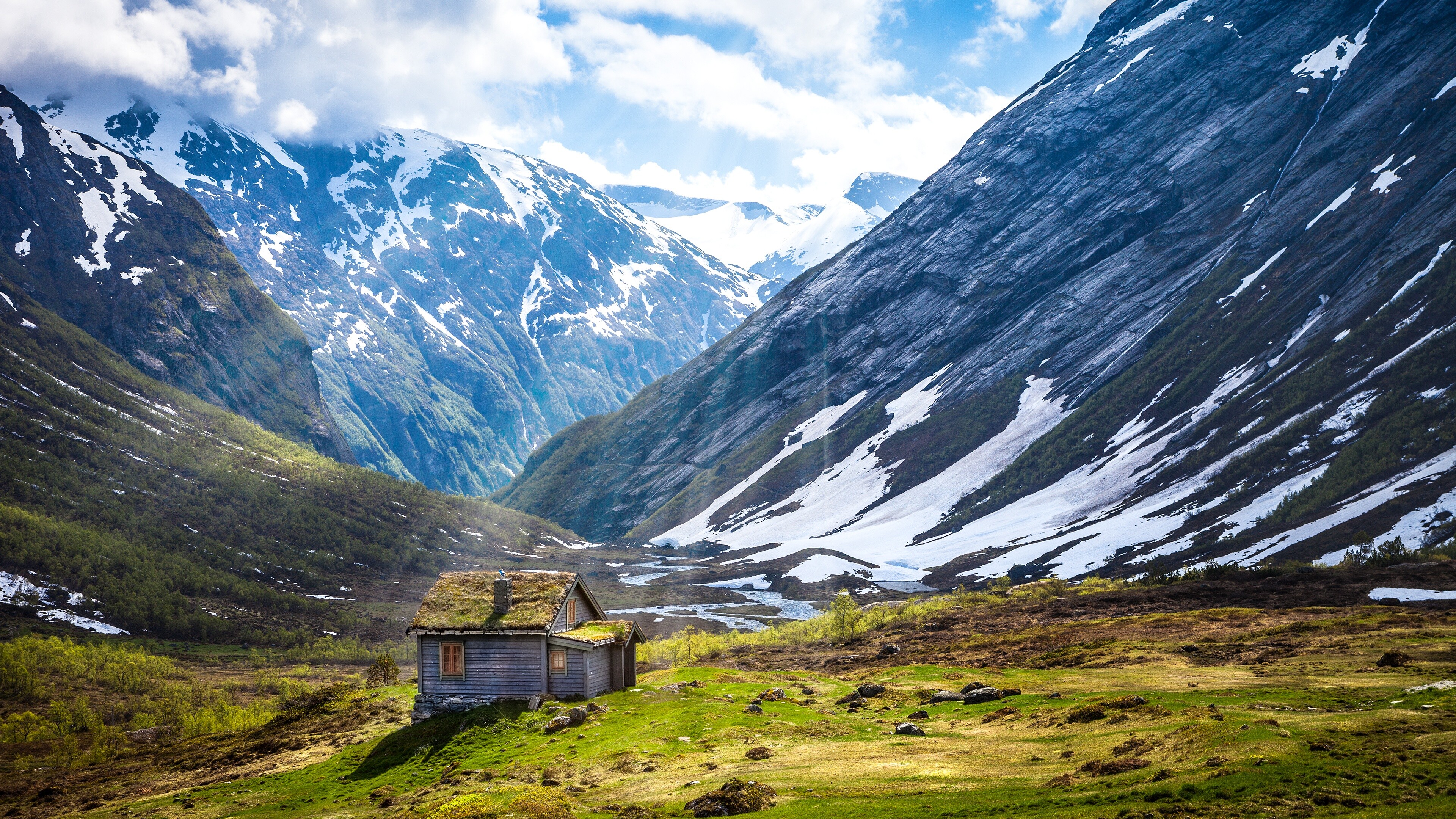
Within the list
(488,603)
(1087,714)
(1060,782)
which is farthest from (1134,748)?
(488,603)

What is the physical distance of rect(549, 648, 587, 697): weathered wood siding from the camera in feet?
151

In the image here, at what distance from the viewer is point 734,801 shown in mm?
25812

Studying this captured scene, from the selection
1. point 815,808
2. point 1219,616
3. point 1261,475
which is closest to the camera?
point 815,808

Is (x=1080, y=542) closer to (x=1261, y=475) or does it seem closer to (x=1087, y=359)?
(x=1261, y=475)

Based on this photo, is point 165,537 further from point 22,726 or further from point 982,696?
point 982,696

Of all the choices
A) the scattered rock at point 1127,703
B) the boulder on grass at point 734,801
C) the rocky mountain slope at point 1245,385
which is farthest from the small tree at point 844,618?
the boulder on grass at point 734,801

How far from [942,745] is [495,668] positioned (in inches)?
988

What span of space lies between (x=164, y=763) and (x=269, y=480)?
165 m

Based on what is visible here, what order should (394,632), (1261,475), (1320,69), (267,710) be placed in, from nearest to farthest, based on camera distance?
(267,710), (1261,475), (394,632), (1320,69)

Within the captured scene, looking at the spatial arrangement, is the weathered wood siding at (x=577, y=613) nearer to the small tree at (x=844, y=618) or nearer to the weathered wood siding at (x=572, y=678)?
the weathered wood siding at (x=572, y=678)

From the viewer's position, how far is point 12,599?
122625mm

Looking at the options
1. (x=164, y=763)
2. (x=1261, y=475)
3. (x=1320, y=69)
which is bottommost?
(x=164, y=763)

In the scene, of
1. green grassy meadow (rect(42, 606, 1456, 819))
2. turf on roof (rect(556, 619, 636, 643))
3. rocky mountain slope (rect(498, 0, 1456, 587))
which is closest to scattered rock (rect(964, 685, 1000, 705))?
green grassy meadow (rect(42, 606, 1456, 819))

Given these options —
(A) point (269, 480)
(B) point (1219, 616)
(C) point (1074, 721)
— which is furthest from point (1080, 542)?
(A) point (269, 480)
